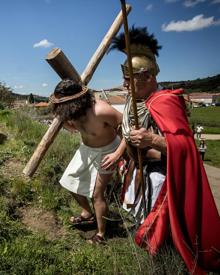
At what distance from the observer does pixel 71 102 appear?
Result: 143 inches

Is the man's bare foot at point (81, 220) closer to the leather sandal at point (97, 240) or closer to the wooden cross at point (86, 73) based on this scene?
the leather sandal at point (97, 240)

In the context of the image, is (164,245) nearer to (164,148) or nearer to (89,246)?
(164,148)

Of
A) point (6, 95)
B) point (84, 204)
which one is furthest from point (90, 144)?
point (6, 95)

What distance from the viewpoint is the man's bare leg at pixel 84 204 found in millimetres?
4246

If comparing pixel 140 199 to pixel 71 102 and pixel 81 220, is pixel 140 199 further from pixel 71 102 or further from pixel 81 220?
pixel 81 220

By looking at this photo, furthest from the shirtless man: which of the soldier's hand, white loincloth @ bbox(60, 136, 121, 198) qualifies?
the soldier's hand

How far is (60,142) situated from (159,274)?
14.1ft

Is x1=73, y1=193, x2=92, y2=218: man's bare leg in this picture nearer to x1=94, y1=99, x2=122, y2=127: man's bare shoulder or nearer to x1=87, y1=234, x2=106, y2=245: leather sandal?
x1=87, y1=234, x2=106, y2=245: leather sandal

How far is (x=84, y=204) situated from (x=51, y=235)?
0.52m

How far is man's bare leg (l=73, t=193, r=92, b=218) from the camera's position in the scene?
13.9 feet

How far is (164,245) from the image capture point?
8.98ft

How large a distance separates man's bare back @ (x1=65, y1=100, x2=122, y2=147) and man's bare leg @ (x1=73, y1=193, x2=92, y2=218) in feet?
2.10

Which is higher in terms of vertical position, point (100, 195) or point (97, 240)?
point (100, 195)

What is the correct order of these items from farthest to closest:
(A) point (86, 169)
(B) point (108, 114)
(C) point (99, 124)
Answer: (A) point (86, 169)
(C) point (99, 124)
(B) point (108, 114)
